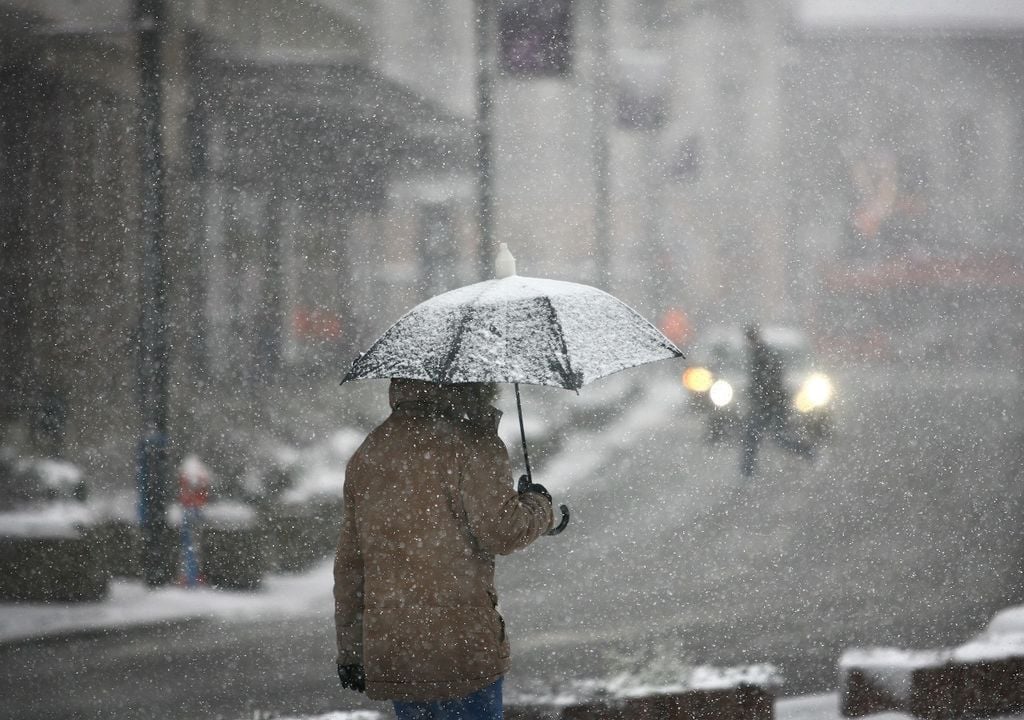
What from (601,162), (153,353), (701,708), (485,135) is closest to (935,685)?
(701,708)

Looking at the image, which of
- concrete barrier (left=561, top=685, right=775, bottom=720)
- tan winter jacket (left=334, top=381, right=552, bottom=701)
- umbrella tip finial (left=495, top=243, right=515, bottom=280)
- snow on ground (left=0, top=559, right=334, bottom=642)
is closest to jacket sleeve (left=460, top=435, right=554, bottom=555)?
tan winter jacket (left=334, top=381, right=552, bottom=701)

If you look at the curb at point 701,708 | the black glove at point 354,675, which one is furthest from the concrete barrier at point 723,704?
the black glove at point 354,675

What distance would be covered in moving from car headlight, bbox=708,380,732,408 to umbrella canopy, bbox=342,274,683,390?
230 inches

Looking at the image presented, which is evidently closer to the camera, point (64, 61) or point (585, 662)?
point (585, 662)

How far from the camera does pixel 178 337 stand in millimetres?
7785

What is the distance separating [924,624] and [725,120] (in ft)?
19.7

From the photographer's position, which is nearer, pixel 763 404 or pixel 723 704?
pixel 723 704

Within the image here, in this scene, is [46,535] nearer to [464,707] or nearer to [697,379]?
[464,707]

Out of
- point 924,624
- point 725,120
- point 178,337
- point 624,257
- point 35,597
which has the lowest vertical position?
point 924,624

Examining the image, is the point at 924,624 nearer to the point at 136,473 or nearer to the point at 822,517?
the point at 822,517

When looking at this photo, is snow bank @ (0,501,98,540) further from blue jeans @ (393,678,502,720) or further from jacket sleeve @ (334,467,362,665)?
blue jeans @ (393,678,502,720)

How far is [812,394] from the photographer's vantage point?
28.1ft

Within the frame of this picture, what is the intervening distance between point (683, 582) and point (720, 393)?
208 cm

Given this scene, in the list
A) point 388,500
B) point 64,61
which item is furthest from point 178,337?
point 388,500
